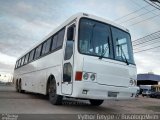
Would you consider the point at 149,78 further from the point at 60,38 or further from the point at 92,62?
the point at 92,62

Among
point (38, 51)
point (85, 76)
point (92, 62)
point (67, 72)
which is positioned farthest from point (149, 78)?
point (85, 76)

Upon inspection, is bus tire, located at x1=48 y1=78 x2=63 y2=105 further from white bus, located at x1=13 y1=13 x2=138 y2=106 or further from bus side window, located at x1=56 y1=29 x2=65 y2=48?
bus side window, located at x1=56 y1=29 x2=65 y2=48

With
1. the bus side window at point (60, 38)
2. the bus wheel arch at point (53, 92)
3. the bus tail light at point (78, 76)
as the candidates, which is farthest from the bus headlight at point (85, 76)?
the bus side window at point (60, 38)

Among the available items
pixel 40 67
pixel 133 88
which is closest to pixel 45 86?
pixel 40 67

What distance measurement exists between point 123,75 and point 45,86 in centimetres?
419

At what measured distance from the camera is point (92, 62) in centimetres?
942

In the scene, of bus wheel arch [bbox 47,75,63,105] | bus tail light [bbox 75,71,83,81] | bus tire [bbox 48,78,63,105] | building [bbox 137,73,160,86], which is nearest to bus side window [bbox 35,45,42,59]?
bus wheel arch [bbox 47,75,63,105]

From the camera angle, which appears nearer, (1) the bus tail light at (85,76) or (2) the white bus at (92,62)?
(1) the bus tail light at (85,76)

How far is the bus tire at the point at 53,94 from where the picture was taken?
442 inches

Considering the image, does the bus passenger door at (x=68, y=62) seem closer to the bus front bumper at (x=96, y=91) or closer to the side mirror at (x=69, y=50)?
the side mirror at (x=69, y=50)

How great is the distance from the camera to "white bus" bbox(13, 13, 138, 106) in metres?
9.29

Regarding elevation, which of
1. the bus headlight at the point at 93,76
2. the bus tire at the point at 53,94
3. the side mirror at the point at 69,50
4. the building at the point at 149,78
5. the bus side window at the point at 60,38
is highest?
the building at the point at 149,78

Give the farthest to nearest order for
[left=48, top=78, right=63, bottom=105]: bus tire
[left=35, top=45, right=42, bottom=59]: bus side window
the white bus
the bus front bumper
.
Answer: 1. [left=35, top=45, right=42, bottom=59]: bus side window
2. [left=48, top=78, right=63, bottom=105]: bus tire
3. the white bus
4. the bus front bumper

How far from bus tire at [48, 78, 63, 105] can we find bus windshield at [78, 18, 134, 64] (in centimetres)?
260
